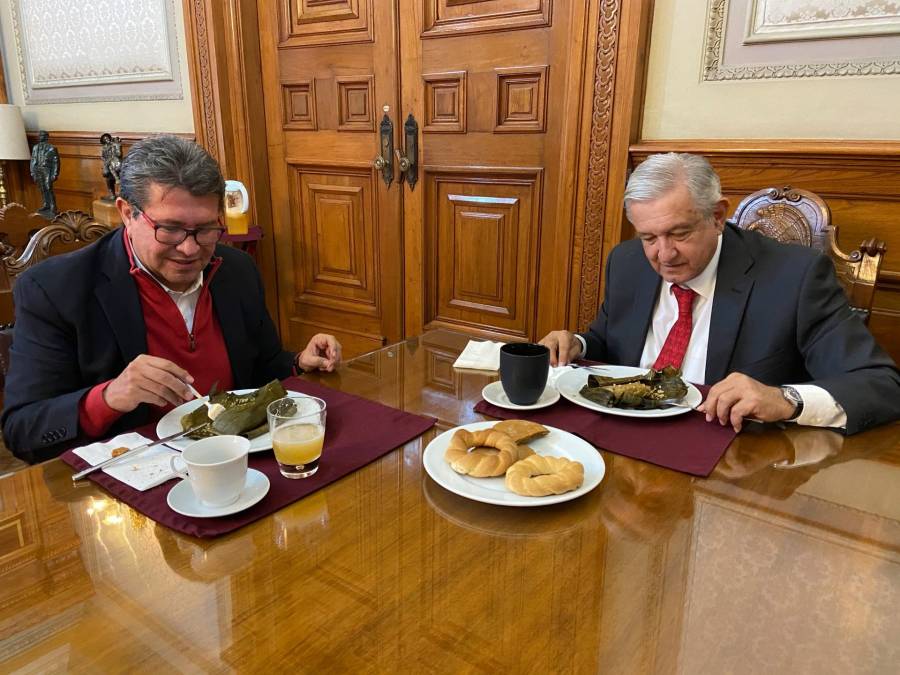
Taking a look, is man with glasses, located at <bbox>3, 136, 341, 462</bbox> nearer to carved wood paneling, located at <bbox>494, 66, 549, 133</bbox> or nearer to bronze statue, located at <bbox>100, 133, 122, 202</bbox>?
carved wood paneling, located at <bbox>494, 66, 549, 133</bbox>

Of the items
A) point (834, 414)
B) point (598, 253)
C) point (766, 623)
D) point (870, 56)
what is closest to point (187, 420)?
point (766, 623)

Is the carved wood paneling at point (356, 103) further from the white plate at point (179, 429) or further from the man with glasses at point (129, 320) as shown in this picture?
the white plate at point (179, 429)

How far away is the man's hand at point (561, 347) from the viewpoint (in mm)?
1404

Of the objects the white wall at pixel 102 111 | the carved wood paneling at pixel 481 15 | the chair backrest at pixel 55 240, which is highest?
the carved wood paneling at pixel 481 15

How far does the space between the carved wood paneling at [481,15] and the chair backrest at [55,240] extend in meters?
1.65

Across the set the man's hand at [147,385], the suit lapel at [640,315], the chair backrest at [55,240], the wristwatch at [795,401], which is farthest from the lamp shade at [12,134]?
the wristwatch at [795,401]

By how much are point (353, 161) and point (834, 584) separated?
9.29 ft

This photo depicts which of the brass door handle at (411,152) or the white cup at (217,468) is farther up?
the brass door handle at (411,152)

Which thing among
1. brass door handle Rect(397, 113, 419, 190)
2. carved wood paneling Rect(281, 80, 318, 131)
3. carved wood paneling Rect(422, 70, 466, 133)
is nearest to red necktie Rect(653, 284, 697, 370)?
carved wood paneling Rect(422, 70, 466, 133)

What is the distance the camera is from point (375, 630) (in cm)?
63

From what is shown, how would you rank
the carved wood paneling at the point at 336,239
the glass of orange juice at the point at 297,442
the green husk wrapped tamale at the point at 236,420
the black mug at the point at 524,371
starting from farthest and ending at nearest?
the carved wood paneling at the point at 336,239
the black mug at the point at 524,371
the green husk wrapped tamale at the point at 236,420
the glass of orange juice at the point at 297,442

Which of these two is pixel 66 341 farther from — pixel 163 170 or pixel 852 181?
pixel 852 181

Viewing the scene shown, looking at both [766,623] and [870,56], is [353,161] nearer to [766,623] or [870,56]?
[870,56]

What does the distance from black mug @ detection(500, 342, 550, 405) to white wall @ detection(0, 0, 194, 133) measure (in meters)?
3.08
